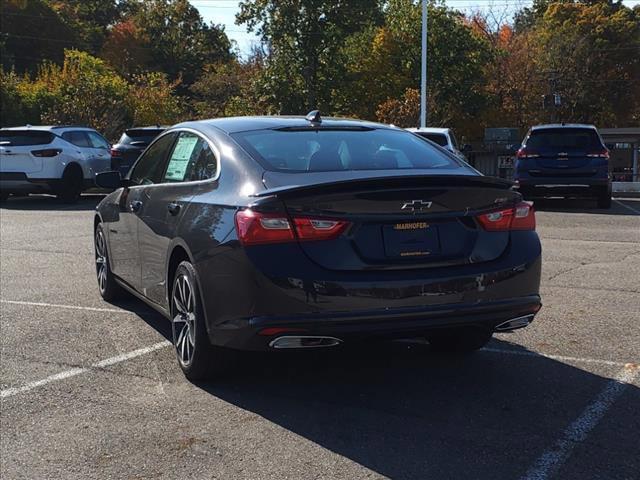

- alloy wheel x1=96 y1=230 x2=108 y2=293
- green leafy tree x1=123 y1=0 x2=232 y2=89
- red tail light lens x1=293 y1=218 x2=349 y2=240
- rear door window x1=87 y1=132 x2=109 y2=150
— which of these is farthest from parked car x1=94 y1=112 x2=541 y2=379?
green leafy tree x1=123 y1=0 x2=232 y2=89

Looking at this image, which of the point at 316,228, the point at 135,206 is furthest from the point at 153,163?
the point at 316,228

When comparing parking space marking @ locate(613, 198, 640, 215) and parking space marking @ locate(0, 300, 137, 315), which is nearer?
parking space marking @ locate(0, 300, 137, 315)

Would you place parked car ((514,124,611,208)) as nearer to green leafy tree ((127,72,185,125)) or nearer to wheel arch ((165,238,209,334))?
wheel arch ((165,238,209,334))

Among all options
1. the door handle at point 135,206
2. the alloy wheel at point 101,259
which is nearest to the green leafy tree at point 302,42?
the alloy wheel at point 101,259

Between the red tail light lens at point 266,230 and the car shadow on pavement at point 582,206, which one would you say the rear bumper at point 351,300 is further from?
the car shadow on pavement at point 582,206

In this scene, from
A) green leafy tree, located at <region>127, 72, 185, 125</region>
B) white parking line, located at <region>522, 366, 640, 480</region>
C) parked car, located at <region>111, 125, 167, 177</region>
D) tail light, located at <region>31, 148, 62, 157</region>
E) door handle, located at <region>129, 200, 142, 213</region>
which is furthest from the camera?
green leafy tree, located at <region>127, 72, 185, 125</region>

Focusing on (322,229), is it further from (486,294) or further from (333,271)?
(486,294)

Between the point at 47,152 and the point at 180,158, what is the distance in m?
12.4

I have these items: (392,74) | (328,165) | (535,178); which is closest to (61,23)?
(392,74)

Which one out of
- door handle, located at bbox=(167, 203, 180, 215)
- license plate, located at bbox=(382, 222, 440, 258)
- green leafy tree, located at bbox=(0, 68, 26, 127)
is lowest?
license plate, located at bbox=(382, 222, 440, 258)

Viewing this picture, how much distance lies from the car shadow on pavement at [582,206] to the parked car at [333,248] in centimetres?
1014

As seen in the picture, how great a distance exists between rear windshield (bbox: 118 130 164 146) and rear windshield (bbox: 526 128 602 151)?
8.86 meters

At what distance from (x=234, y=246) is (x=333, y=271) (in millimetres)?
557

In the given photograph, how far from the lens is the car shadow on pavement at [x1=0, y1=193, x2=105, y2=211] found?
16.6m
